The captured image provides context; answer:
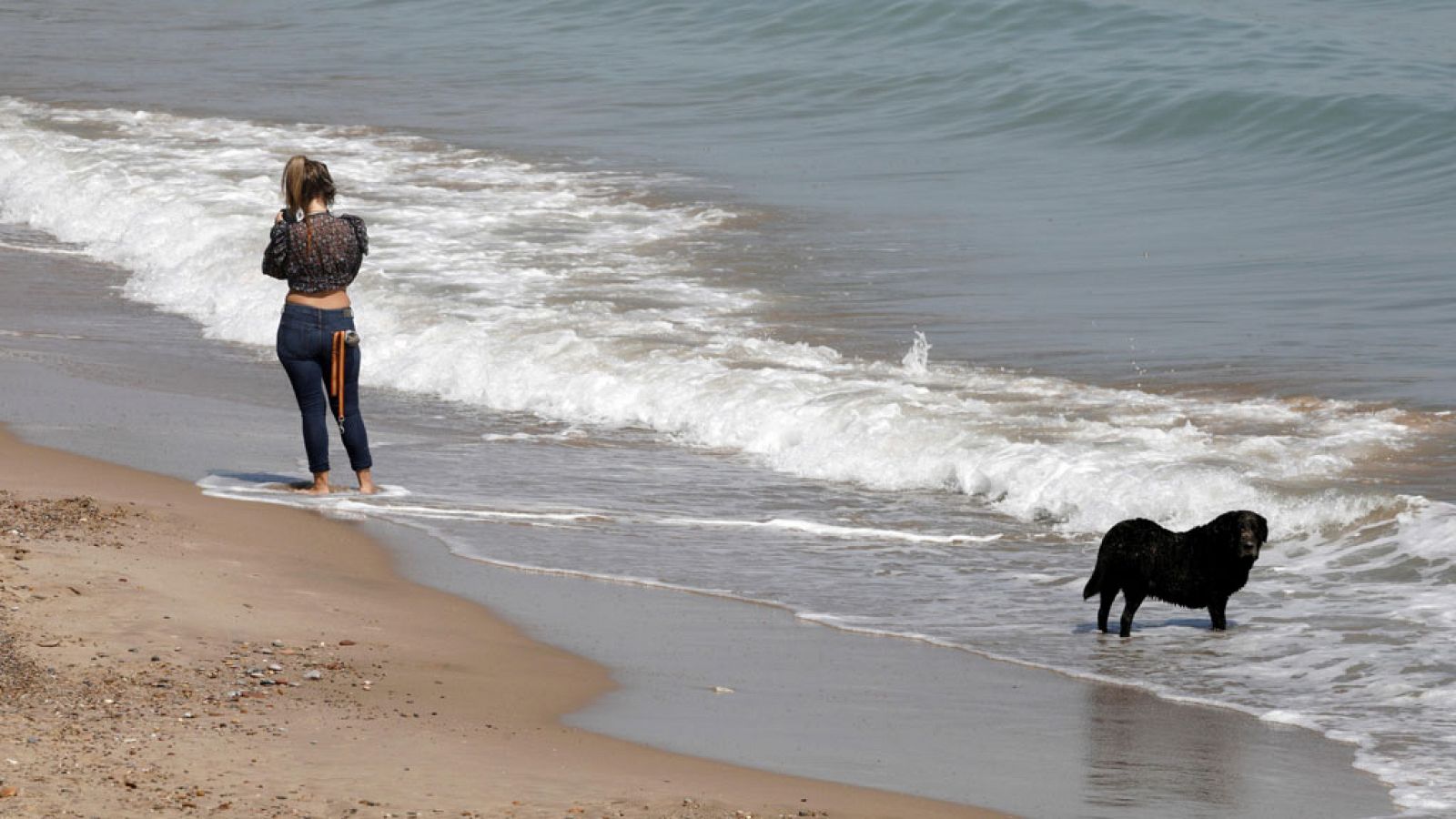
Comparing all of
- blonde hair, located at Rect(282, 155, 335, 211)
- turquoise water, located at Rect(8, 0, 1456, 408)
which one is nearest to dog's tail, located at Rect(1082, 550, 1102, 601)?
Result: blonde hair, located at Rect(282, 155, 335, 211)

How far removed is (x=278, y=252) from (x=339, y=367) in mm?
645

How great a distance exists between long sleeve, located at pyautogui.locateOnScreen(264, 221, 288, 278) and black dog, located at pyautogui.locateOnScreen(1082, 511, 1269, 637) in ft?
13.1

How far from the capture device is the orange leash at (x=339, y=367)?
9.80 metres

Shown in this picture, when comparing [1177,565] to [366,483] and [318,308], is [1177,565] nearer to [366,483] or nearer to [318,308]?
[366,483]

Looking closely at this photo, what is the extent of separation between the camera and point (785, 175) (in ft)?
73.7

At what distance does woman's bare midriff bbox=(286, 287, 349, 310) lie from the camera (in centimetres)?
973

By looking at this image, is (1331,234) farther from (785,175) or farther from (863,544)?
(863,544)

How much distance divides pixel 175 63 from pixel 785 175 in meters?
15.3

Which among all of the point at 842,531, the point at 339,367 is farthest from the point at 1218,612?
the point at 339,367

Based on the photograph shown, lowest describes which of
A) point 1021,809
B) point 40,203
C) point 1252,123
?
point 1021,809

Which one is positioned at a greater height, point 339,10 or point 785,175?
point 339,10

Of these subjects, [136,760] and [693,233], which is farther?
[693,233]

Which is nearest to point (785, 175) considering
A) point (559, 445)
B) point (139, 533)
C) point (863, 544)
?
point (559, 445)

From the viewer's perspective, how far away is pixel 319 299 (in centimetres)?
974
